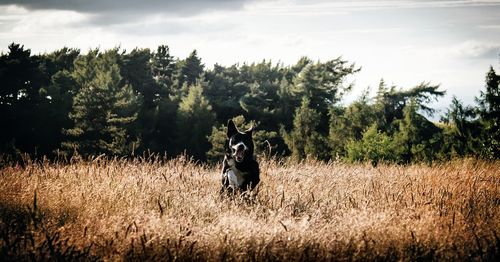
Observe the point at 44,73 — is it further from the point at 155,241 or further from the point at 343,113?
the point at 155,241

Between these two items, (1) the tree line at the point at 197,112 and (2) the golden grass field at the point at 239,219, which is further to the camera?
(1) the tree line at the point at 197,112

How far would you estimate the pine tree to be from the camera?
140 feet

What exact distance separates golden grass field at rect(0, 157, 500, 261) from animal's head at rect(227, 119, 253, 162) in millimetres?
616

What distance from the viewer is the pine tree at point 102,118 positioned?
1683 inches

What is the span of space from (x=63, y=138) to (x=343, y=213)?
45463 mm

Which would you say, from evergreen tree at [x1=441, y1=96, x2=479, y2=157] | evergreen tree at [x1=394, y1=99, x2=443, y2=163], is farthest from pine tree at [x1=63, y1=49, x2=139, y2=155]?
evergreen tree at [x1=441, y1=96, x2=479, y2=157]

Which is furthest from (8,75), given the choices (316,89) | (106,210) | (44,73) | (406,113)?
(106,210)

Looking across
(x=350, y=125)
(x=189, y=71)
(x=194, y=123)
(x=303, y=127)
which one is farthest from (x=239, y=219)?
(x=189, y=71)

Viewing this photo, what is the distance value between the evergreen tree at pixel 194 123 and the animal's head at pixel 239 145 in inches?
1803

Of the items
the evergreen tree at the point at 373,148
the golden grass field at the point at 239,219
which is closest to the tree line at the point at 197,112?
the evergreen tree at the point at 373,148

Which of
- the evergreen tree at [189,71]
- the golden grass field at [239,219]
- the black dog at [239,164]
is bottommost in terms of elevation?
the golden grass field at [239,219]

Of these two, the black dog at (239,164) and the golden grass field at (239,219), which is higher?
the black dog at (239,164)

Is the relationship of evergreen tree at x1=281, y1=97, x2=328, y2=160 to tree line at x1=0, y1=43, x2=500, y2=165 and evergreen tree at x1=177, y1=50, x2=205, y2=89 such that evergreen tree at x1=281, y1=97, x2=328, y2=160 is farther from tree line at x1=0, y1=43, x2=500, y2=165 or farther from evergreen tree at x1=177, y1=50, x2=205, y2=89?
evergreen tree at x1=177, y1=50, x2=205, y2=89

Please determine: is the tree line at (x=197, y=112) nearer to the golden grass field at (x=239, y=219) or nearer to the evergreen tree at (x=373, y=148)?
the evergreen tree at (x=373, y=148)
